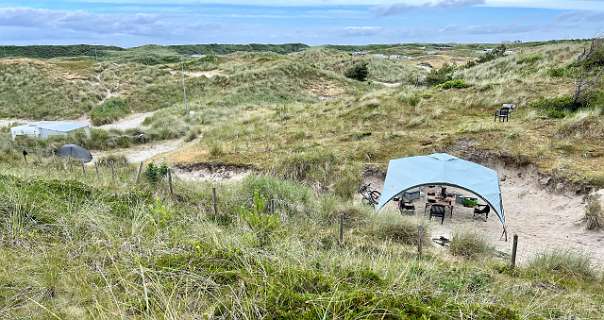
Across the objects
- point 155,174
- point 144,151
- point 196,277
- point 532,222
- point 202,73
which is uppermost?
point 202,73

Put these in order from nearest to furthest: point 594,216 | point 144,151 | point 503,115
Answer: point 594,216 → point 503,115 → point 144,151

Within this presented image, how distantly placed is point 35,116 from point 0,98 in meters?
6.99

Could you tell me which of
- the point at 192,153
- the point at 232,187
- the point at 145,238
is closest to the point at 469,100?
the point at 192,153

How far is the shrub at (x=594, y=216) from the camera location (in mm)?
10742

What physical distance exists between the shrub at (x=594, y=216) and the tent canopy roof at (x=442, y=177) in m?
1.90

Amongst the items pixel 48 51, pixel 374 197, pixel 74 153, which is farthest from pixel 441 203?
pixel 48 51

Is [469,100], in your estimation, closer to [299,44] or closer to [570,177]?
[570,177]

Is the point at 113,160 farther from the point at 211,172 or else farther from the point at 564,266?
the point at 564,266

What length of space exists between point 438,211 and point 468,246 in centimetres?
341

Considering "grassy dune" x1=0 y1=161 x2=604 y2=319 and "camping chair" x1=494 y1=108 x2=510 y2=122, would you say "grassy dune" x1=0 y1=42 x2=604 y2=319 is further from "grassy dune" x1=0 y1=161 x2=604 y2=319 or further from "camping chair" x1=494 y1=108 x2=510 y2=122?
"camping chair" x1=494 y1=108 x2=510 y2=122

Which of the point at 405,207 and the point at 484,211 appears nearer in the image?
the point at 484,211

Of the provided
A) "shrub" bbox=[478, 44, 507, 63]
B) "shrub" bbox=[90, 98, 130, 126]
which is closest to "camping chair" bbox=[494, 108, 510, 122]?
"shrub" bbox=[478, 44, 507, 63]

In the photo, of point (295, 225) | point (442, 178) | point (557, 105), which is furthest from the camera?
point (557, 105)

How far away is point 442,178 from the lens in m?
11.9
